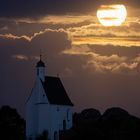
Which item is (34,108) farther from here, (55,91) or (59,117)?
(55,91)

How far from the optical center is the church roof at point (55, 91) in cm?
13062

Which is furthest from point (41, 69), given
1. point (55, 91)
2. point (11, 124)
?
point (11, 124)

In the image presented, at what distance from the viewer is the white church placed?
131 meters

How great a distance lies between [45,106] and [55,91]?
209 centimetres

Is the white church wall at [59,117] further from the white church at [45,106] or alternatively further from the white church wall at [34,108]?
the white church wall at [34,108]

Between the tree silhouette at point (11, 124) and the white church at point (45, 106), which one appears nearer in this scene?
the tree silhouette at point (11, 124)

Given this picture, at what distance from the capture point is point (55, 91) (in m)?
131

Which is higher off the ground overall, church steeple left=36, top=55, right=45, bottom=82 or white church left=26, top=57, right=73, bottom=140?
church steeple left=36, top=55, right=45, bottom=82

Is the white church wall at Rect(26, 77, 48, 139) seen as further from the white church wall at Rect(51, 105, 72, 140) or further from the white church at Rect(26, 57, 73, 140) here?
the white church wall at Rect(51, 105, 72, 140)

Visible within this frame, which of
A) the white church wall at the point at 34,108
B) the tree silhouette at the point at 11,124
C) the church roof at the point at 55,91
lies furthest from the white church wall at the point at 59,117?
the tree silhouette at the point at 11,124

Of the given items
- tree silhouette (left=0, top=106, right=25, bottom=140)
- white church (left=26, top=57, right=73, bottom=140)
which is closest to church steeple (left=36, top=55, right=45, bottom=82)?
white church (left=26, top=57, right=73, bottom=140)

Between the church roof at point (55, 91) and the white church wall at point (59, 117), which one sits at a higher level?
the church roof at point (55, 91)

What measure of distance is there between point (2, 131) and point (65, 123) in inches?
803

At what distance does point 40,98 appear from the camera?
5162 inches
